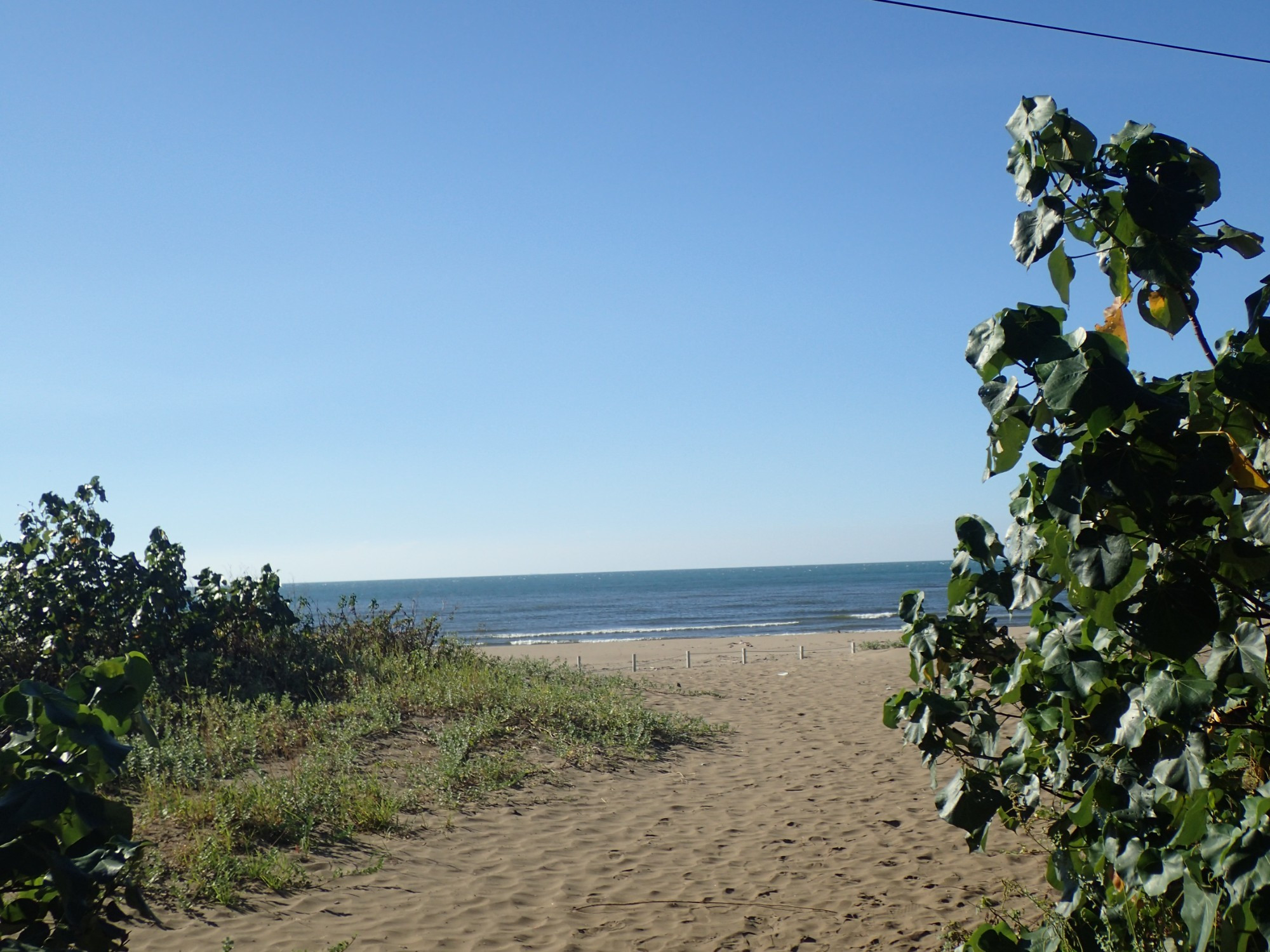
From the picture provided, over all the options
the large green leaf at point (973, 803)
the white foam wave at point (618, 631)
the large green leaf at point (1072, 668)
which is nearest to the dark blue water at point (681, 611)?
the white foam wave at point (618, 631)

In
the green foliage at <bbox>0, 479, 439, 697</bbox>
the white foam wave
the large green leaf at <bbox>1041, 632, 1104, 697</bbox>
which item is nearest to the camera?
the large green leaf at <bbox>1041, 632, 1104, 697</bbox>

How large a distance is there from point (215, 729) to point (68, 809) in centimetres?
772

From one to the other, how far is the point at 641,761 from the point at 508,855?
117 inches

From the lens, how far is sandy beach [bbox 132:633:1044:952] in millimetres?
4793

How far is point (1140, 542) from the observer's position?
1.88 metres

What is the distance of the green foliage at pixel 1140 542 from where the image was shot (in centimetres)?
177

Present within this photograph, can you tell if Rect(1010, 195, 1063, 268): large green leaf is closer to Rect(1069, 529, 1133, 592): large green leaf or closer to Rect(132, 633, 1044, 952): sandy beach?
Rect(1069, 529, 1133, 592): large green leaf

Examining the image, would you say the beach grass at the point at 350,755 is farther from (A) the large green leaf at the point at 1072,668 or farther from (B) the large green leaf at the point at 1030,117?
(B) the large green leaf at the point at 1030,117

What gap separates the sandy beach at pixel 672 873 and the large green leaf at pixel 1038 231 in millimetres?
3840

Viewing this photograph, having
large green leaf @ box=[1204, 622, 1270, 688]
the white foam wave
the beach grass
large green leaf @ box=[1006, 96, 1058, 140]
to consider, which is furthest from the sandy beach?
the white foam wave

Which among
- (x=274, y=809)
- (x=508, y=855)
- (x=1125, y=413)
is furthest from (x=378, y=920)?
(x=1125, y=413)

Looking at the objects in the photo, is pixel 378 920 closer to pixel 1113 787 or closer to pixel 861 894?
pixel 861 894

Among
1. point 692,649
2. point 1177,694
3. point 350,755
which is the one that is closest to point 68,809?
point 1177,694

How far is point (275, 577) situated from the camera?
41.4ft
